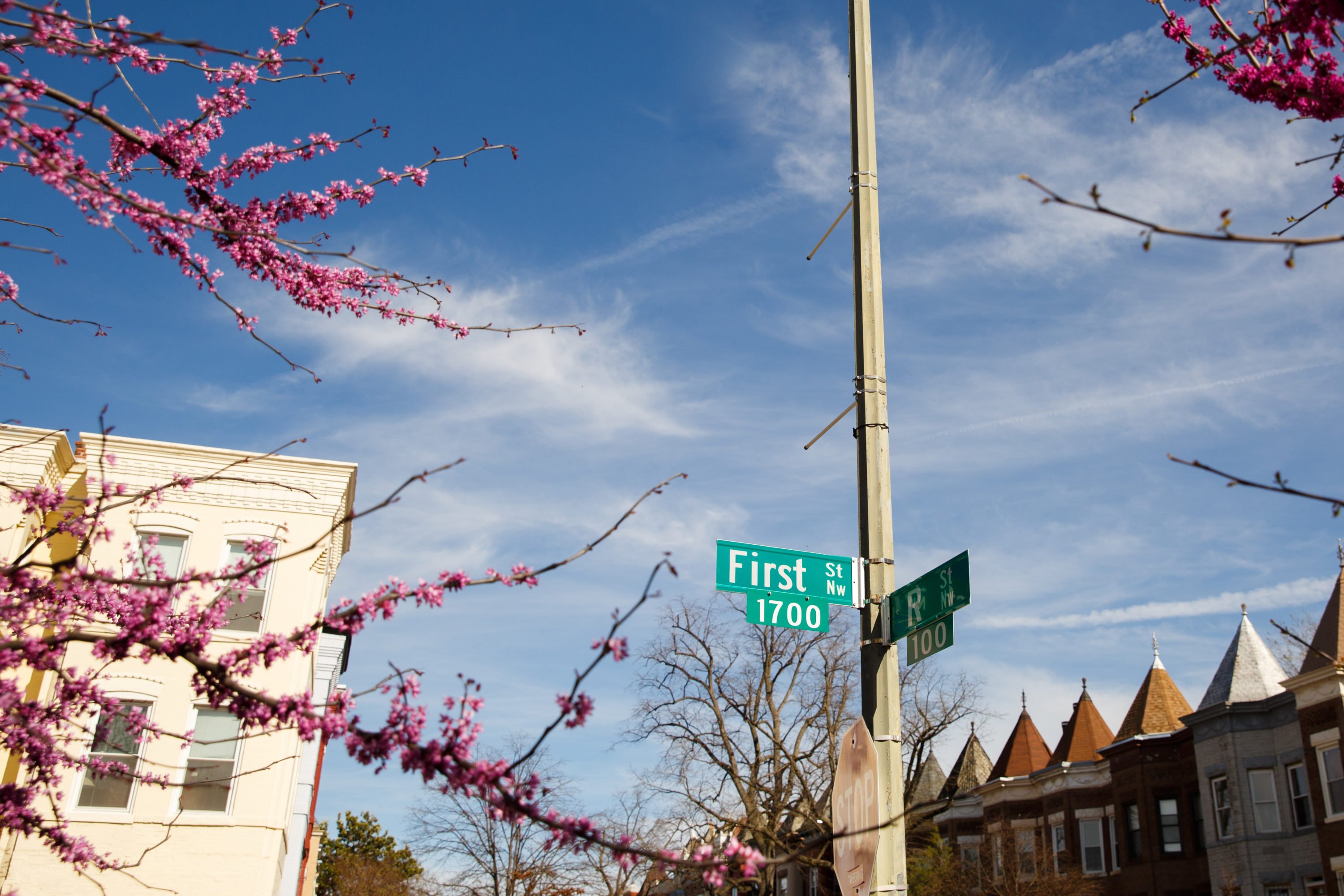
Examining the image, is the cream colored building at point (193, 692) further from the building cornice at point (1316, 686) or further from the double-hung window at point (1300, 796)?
the double-hung window at point (1300, 796)

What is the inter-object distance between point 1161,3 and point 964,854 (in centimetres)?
4106

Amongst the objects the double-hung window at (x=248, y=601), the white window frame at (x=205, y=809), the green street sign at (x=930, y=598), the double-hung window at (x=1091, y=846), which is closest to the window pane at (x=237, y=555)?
the double-hung window at (x=248, y=601)

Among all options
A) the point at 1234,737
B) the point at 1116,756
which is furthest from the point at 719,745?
the point at 1234,737

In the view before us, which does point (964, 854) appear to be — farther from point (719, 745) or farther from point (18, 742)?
point (18, 742)

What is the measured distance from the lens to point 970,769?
1863 inches

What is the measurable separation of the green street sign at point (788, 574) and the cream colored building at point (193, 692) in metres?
13.9

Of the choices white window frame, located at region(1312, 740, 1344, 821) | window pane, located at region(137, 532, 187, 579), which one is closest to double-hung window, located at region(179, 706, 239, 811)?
window pane, located at region(137, 532, 187, 579)

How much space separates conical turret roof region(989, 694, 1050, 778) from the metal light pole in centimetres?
3739

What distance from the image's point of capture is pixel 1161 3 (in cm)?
527

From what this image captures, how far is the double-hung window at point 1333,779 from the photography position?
82.3ft

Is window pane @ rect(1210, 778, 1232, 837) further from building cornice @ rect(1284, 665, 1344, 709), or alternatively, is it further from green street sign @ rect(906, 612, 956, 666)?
green street sign @ rect(906, 612, 956, 666)

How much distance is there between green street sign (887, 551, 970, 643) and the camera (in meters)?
6.08

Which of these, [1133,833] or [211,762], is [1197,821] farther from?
[211,762]

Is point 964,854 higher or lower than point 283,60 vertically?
lower
